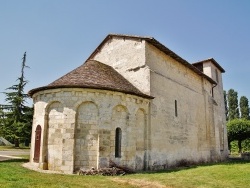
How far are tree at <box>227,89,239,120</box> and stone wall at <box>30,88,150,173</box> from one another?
44.0m

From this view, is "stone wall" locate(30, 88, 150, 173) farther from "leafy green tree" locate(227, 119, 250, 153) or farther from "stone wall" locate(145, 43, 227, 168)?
"leafy green tree" locate(227, 119, 250, 153)

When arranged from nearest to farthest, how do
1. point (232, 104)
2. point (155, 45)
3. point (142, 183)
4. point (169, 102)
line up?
point (142, 183), point (155, 45), point (169, 102), point (232, 104)

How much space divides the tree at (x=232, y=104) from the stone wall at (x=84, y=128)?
144 feet

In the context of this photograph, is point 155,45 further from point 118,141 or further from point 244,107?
point 244,107

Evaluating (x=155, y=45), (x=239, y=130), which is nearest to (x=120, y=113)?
(x=155, y=45)

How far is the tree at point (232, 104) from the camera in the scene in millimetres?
50219

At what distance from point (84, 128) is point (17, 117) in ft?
79.3

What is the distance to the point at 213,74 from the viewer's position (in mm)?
22984

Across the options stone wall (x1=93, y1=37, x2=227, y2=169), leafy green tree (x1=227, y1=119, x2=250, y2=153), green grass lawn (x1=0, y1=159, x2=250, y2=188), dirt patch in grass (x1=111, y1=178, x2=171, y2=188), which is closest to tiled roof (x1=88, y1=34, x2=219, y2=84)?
stone wall (x1=93, y1=37, x2=227, y2=169)

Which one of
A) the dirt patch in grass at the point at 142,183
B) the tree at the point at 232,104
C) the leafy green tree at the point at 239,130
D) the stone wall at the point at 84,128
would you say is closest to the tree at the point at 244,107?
the tree at the point at 232,104

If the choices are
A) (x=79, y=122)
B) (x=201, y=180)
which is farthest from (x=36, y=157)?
(x=201, y=180)

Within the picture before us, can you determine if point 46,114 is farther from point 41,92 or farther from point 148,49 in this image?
point 148,49

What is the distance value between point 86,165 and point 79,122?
1957 mm

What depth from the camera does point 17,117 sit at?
31.6 metres
